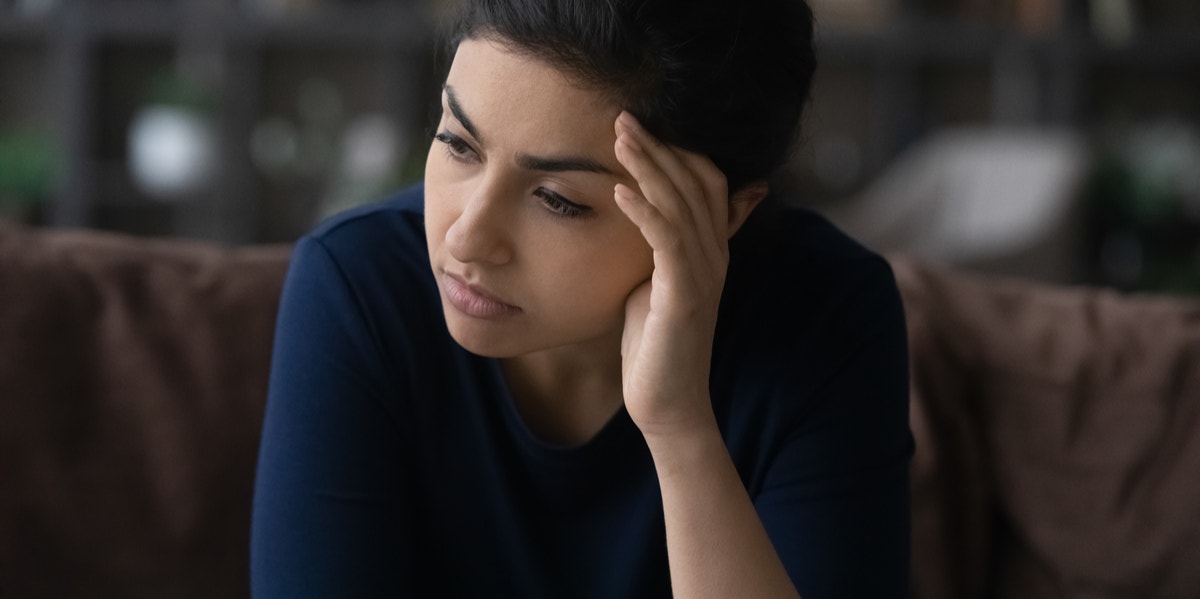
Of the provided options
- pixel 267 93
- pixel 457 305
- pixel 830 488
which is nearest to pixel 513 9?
pixel 457 305

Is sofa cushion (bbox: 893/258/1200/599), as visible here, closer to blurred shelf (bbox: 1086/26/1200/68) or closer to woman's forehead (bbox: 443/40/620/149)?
woman's forehead (bbox: 443/40/620/149)

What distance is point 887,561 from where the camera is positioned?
3.78ft

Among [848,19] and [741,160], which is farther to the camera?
[848,19]

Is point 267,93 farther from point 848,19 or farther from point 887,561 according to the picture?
point 887,561

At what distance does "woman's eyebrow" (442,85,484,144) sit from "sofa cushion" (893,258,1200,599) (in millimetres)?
783

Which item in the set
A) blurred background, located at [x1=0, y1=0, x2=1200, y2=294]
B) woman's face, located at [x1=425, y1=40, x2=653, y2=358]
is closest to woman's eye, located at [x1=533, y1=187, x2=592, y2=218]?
woman's face, located at [x1=425, y1=40, x2=653, y2=358]

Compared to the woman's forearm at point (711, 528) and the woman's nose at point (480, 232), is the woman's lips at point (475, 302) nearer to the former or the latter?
the woman's nose at point (480, 232)

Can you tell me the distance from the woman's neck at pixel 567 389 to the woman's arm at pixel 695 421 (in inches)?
5.9

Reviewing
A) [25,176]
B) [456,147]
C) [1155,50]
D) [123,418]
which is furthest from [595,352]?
[1155,50]

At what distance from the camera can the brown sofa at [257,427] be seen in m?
1.35

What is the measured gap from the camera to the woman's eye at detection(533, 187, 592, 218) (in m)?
1.00

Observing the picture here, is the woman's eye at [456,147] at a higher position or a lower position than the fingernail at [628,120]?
Answer: lower

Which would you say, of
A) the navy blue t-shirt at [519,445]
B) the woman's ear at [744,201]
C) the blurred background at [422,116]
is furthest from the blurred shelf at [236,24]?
the woman's ear at [744,201]

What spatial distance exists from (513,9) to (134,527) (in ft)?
2.55
